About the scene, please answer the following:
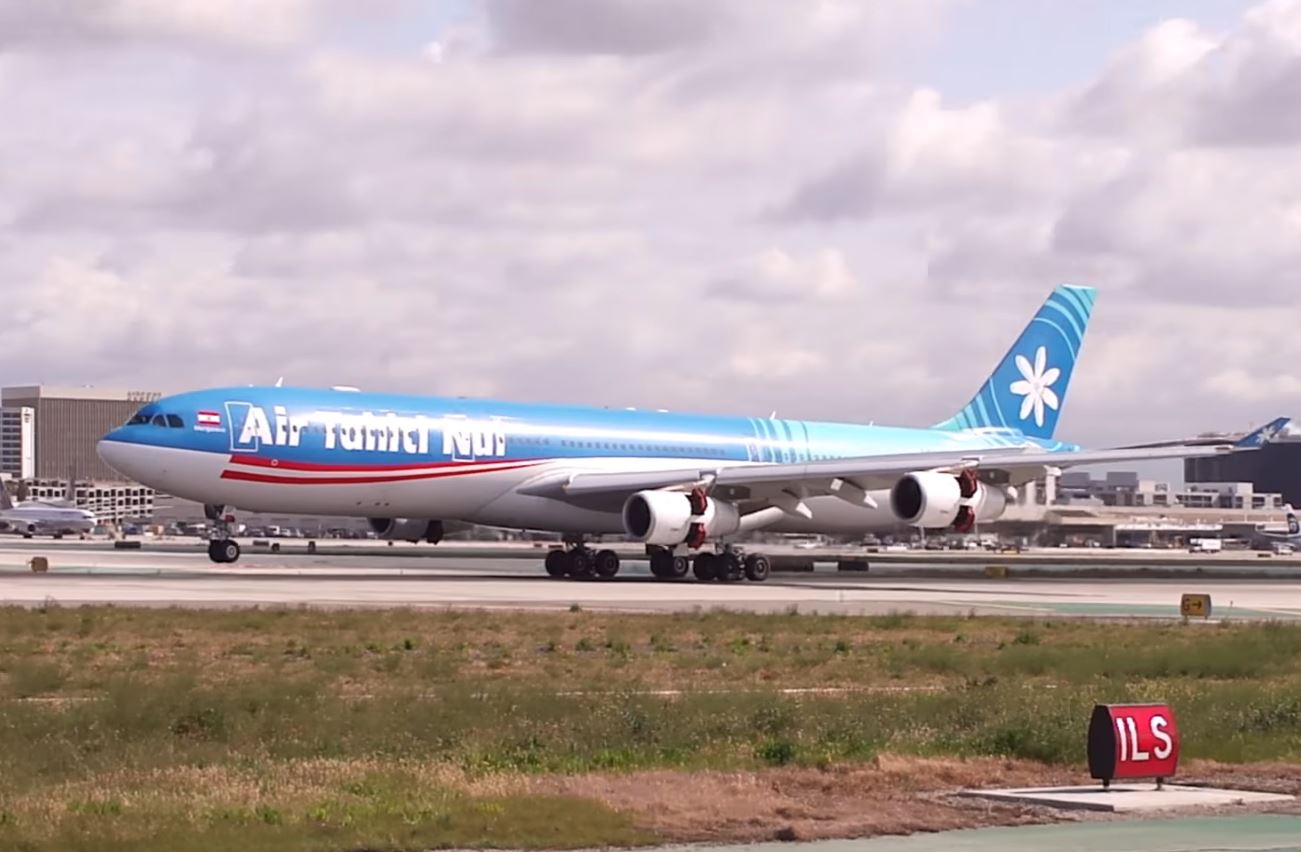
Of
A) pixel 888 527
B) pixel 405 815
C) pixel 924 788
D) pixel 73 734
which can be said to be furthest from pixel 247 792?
pixel 888 527

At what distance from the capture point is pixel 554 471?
58062 mm

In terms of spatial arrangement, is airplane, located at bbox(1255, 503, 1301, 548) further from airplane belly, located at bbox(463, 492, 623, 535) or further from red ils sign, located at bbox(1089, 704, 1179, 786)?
red ils sign, located at bbox(1089, 704, 1179, 786)

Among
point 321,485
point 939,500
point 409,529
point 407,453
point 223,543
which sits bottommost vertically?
point 223,543

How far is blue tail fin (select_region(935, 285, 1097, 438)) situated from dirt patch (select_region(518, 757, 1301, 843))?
180 feet

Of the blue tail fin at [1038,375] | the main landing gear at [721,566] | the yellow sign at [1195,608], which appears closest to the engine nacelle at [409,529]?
the main landing gear at [721,566]

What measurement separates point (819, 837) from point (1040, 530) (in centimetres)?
10827

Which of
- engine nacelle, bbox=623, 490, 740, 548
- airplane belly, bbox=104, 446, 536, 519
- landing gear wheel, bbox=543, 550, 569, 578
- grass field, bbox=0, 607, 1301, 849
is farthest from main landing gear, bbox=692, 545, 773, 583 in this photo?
grass field, bbox=0, 607, 1301, 849

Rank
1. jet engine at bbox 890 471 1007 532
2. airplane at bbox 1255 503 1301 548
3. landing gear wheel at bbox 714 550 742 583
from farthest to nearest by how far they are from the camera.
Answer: airplane at bbox 1255 503 1301 548 → landing gear wheel at bbox 714 550 742 583 → jet engine at bbox 890 471 1007 532

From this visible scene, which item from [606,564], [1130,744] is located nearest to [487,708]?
[1130,744]

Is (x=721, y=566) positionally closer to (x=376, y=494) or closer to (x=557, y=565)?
(x=557, y=565)

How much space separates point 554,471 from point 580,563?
11.1ft

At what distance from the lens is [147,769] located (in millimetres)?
17094

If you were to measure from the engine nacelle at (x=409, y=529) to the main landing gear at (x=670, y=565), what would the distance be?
12.9ft

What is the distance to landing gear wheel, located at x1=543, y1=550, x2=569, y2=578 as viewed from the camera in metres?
60.1
